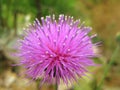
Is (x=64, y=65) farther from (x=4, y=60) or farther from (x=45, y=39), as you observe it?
(x=4, y=60)

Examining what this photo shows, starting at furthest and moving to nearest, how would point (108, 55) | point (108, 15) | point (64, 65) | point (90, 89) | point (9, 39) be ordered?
point (108, 15) < point (108, 55) < point (9, 39) < point (90, 89) < point (64, 65)

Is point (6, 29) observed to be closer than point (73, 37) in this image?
No

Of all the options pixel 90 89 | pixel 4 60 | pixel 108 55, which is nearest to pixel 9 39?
pixel 4 60

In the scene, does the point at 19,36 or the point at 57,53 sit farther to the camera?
the point at 19,36

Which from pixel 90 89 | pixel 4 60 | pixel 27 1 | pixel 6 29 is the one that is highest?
pixel 27 1

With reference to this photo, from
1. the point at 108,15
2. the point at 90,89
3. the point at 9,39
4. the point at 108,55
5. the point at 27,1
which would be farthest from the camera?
the point at 108,15

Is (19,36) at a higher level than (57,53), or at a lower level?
higher

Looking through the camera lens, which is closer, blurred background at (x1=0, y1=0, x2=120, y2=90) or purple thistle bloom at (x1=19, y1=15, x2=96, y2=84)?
purple thistle bloom at (x1=19, y1=15, x2=96, y2=84)

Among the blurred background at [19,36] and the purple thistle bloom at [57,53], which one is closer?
the purple thistle bloom at [57,53]
